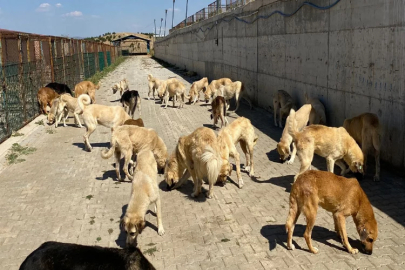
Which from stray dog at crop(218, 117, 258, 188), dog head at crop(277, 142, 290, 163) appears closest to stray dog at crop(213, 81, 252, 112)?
dog head at crop(277, 142, 290, 163)

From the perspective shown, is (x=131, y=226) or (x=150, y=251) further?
(x=150, y=251)

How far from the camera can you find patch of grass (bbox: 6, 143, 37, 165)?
963 centimetres

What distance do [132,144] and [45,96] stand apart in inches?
335

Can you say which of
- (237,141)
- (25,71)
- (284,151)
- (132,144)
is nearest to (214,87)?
(25,71)

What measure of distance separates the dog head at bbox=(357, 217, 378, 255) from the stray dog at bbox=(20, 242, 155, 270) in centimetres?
282

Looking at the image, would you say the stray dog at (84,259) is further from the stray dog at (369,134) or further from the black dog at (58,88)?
the black dog at (58,88)

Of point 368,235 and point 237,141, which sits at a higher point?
point 237,141

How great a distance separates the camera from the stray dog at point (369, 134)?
24.7ft

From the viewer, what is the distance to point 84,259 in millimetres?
3379

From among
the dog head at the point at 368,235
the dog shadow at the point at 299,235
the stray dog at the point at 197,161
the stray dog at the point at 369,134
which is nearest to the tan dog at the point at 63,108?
the stray dog at the point at 197,161

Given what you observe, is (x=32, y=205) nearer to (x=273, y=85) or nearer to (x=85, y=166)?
Result: (x=85, y=166)

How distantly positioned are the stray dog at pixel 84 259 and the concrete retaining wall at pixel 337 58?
6.08 meters

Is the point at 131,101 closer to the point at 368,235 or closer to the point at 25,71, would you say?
the point at 25,71

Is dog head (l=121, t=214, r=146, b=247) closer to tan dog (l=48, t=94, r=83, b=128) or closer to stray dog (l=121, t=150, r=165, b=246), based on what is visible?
stray dog (l=121, t=150, r=165, b=246)
